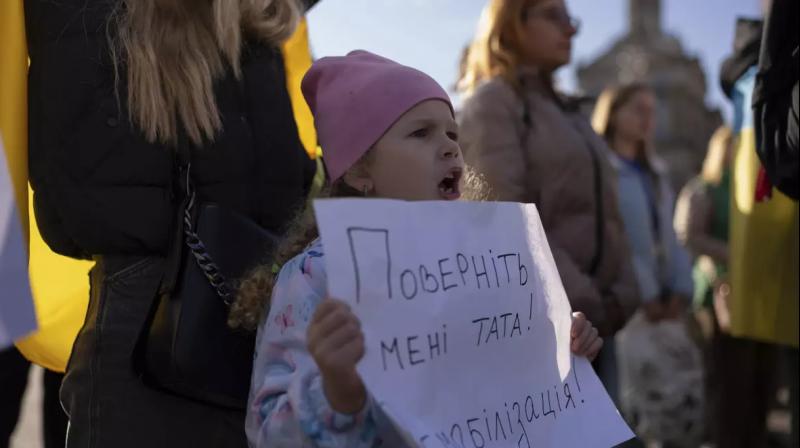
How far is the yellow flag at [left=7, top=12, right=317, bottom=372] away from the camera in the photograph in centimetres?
174

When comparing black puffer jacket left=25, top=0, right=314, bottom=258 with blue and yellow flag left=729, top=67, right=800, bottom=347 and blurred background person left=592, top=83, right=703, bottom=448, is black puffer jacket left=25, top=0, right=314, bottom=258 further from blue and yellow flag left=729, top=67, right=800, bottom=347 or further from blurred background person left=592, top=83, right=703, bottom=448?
blurred background person left=592, top=83, right=703, bottom=448

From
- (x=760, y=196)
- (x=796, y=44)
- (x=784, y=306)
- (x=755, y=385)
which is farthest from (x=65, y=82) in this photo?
(x=755, y=385)

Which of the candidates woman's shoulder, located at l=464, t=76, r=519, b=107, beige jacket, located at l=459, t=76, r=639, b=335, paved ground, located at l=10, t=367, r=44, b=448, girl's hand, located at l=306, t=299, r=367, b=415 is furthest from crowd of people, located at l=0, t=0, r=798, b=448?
paved ground, located at l=10, t=367, r=44, b=448

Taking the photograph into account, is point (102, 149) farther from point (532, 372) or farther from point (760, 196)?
point (760, 196)

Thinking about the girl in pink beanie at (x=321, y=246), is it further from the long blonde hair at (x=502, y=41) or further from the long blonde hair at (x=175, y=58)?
the long blonde hair at (x=502, y=41)

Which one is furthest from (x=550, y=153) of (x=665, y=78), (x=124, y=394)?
(x=665, y=78)

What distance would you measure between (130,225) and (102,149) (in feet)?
0.48

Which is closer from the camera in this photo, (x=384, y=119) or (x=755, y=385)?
(x=384, y=119)

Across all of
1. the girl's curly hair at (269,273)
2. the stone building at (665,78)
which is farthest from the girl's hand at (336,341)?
the stone building at (665,78)

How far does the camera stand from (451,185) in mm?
1661

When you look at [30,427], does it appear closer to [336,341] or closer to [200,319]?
[200,319]

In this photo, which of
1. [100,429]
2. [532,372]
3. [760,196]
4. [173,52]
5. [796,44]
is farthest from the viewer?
[760,196]

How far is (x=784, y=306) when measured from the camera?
3.16 m

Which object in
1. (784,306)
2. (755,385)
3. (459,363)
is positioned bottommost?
(755,385)
